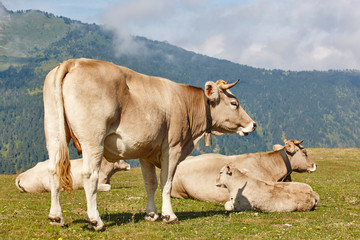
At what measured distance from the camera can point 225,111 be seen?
560 inches

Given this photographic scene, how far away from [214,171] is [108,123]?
8825mm

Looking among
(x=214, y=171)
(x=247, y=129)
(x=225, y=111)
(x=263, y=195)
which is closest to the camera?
(x=225, y=111)

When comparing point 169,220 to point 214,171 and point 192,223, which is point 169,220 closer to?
point 192,223

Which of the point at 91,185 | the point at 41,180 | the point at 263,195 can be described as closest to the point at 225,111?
the point at 263,195

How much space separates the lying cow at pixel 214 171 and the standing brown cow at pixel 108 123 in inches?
212

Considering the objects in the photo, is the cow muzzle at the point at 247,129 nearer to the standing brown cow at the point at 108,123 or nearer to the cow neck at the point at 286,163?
the standing brown cow at the point at 108,123

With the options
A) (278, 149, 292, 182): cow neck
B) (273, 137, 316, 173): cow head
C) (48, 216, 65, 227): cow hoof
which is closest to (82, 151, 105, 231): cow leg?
(48, 216, 65, 227): cow hoof

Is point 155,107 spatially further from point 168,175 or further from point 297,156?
point 297,156

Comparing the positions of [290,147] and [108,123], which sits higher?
[108,123]

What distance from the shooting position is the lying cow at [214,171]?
1800 centimetres

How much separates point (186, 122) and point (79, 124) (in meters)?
3.82

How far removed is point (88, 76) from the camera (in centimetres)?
1022

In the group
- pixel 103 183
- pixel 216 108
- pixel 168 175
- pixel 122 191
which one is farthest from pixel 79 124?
pixel 103 183

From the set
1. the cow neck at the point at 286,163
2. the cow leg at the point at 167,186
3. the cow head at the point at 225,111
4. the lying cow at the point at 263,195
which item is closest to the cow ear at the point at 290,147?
the cow neck at the point at 286,163
